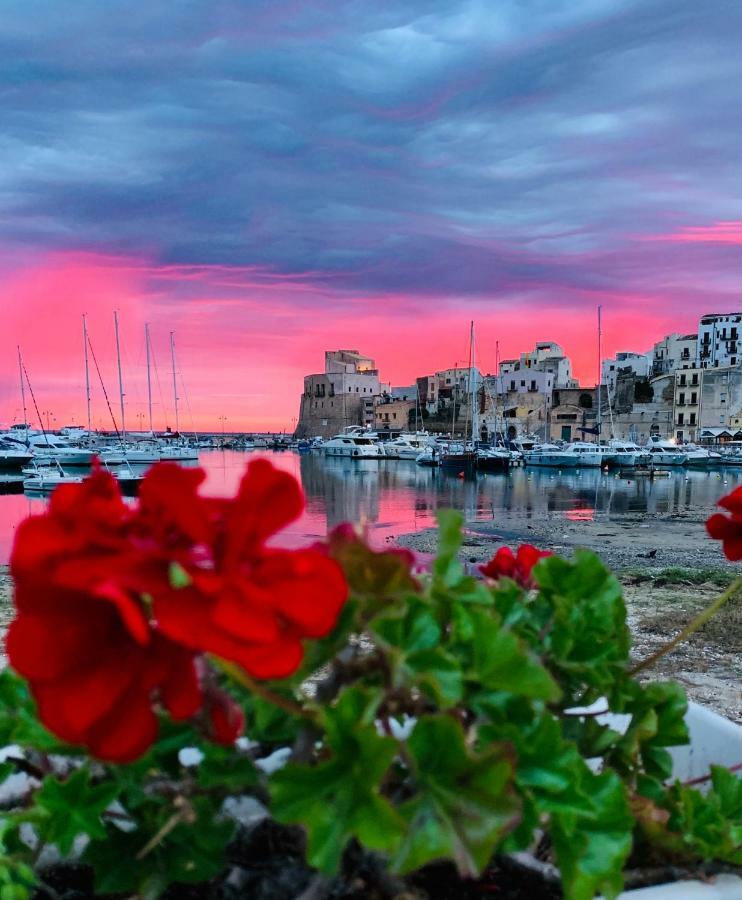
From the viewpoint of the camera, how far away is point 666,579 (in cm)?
935

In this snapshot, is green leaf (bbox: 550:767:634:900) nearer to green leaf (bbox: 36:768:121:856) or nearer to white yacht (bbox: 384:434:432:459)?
green leaf (bbox: 36:768:121:856)

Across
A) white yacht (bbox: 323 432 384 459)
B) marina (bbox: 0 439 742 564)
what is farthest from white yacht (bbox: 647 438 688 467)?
white yacht (bbox: 323 432 384 459)

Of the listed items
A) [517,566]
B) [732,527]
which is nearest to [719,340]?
[732,527]

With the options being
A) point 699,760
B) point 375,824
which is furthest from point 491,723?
point 699,760

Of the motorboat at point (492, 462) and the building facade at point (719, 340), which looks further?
the building facade at point (719, 340)

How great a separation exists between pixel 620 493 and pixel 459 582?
35901mm

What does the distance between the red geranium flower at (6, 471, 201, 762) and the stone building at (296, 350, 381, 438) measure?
10382 cm

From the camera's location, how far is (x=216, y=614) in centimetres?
57

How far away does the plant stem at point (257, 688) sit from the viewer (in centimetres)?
63

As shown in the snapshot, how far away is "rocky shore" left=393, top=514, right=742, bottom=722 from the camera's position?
502cm

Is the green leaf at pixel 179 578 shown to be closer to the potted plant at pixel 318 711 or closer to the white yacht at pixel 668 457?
the potted plant at pixel 318 711

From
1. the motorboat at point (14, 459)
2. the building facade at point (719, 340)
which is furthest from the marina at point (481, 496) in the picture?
the building facade at point (719, 340)

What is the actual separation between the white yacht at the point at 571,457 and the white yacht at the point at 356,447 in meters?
16.4

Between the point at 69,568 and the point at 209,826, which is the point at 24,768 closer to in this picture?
the point at 209,826
